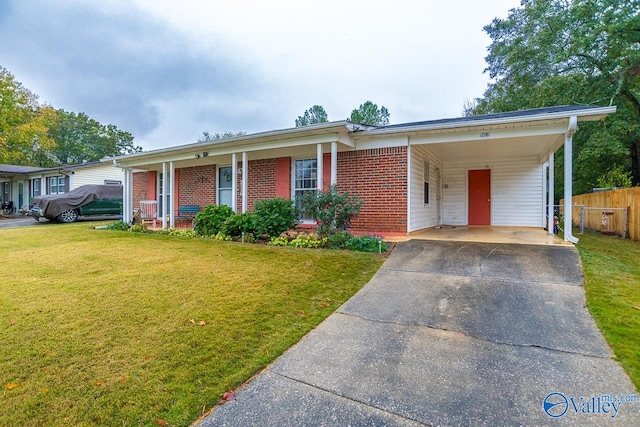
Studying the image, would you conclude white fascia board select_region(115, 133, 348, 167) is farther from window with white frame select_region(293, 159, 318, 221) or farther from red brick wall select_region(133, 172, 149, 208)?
red brick wall select_region(133, 172, 149, 208)

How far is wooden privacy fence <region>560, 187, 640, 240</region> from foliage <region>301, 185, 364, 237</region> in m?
8.32

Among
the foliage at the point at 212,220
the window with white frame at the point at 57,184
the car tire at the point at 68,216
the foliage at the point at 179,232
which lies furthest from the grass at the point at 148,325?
the window with white frame at the point at 57,184

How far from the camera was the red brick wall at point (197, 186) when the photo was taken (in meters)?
11.6

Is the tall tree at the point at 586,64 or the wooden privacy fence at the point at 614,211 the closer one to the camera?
the wooden privacy fence at the point at 614,211

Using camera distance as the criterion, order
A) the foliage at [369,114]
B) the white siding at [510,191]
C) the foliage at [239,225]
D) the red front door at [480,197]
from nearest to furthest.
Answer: the foliage at [239,225] < the white siding at [510,191] < the red front door at [480,197] < the foliage at [369,114]

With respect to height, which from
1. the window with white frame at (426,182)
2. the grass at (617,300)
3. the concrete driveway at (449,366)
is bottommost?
the concrete driveway at (449,366)

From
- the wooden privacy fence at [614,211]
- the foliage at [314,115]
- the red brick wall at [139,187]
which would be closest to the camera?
the wooden privacy fence at [614,211]

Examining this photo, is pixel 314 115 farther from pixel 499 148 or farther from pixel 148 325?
pixel 148 325

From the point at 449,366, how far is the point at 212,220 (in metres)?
7.62

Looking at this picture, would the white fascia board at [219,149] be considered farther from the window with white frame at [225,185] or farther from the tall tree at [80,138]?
the tall tree at [80,138]

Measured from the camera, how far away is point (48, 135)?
33.2 metres

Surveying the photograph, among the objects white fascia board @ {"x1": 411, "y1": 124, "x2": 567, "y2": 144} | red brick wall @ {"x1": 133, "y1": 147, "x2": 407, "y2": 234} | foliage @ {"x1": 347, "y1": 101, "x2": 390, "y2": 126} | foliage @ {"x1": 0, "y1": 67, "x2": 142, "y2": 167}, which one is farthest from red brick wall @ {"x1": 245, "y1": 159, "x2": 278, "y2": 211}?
foliage @ {"x1": 347, "y1": 101, "x2": 390, "y2": 126}

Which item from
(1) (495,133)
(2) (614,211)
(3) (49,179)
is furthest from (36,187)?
(2) (614,211)

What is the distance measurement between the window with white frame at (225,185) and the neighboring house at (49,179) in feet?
25.6
